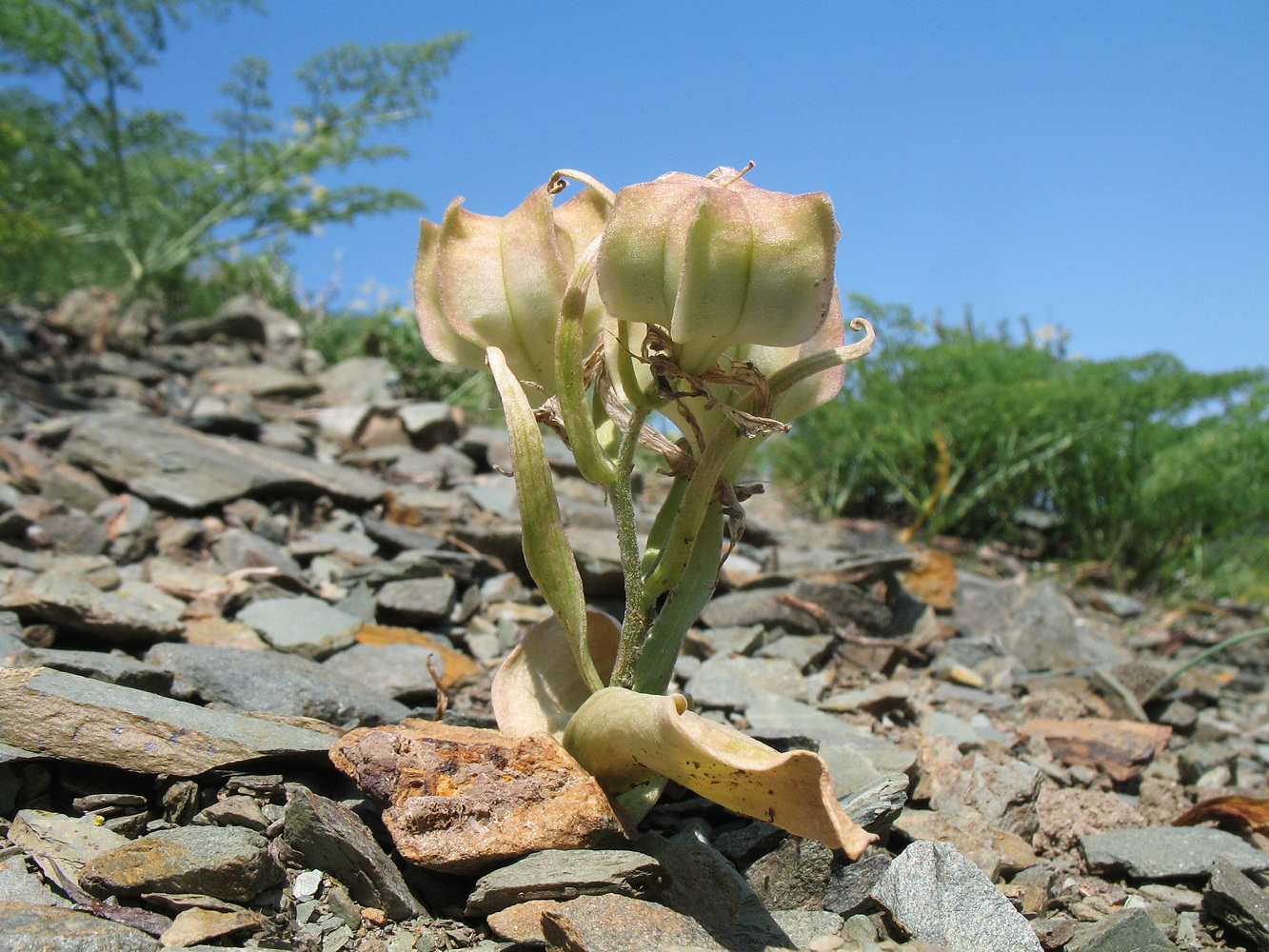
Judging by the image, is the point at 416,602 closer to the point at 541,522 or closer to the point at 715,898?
the point at 541,522

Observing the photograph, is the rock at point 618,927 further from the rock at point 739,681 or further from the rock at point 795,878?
the rock at point 739,681

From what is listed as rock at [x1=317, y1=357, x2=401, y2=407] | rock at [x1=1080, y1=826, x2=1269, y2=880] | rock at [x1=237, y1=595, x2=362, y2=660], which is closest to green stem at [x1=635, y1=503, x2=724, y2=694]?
rock at [x1=1080, y1=826, x2=1269, y2=880]

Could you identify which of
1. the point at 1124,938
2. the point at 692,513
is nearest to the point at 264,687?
the point at 692,513

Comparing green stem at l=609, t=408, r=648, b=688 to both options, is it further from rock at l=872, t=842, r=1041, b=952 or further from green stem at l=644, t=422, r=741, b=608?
rock at l=872, t=842, r=1041, b=952

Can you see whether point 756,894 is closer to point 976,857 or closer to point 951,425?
point 976,857

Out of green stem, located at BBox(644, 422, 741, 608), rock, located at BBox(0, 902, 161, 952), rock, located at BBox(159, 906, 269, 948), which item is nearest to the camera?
rock, located at BBox(0, 902, 161, 952)
